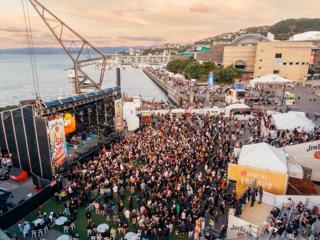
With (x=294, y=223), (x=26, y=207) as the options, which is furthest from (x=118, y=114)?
(x=294, y=223)

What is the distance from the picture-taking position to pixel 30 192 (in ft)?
45.7

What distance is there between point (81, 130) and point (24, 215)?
34.0 feet

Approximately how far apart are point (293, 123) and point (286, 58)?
43964mm

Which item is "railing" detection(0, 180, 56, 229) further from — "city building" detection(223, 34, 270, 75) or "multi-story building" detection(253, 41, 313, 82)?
"city building" detection(223, 34, 270, 75)

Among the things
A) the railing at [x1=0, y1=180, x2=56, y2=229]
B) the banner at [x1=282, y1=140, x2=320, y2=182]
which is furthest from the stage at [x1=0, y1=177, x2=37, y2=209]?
the banner at [x1=282, y1=140, x2=320, y2=182]

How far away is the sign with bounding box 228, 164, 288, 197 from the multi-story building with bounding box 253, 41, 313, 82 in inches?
2045

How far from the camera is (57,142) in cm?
1533

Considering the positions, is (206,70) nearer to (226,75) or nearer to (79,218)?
(226,75)

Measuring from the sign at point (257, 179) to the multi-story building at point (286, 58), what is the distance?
170ft

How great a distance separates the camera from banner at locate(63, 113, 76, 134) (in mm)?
19366

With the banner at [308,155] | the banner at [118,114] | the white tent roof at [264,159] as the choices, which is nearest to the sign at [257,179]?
the white tent roof at [264,159]

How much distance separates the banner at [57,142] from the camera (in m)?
14.8

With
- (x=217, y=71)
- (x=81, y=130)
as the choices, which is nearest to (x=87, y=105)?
(x=81, y=130)

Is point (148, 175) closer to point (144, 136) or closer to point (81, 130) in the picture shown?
point (144, 136)
